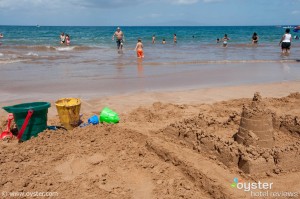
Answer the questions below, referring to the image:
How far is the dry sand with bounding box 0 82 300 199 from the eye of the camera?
330 centimetres

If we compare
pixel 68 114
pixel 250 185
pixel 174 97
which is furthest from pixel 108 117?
pixel 250 185

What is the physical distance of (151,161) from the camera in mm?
3865

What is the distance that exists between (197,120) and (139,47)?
10.8 metres

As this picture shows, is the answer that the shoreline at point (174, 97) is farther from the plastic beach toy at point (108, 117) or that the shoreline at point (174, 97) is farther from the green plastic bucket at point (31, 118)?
the green plastic bucket at point (31, 118)

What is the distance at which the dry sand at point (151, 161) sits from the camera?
330cm

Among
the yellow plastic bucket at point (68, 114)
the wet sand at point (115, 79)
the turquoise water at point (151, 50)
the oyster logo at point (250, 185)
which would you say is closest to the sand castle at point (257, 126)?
the oyster logo at point (250, 185)

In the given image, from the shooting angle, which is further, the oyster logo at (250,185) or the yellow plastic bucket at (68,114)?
the yellow plastic bucket at (68,114)

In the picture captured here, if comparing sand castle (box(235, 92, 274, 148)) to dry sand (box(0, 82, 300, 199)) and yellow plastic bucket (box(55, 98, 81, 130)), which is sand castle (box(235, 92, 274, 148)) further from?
yellow plastic bucket (box(55, 98, 81, 130))

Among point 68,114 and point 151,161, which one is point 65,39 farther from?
point 151,161

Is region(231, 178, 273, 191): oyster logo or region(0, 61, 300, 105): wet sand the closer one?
region(231, 178, 273, 191): oyster logo

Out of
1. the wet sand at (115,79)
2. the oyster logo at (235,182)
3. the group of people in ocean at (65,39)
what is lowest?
the oyster logo at (235,182)

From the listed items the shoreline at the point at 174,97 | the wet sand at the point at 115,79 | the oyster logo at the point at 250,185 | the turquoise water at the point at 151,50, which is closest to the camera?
the oyster logo at the point at 250,185

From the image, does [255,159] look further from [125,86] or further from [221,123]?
[125,86]

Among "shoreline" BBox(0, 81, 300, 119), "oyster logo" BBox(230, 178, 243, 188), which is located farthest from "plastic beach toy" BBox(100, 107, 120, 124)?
"oyster logo" BBox(230, 178, 243, 188)
